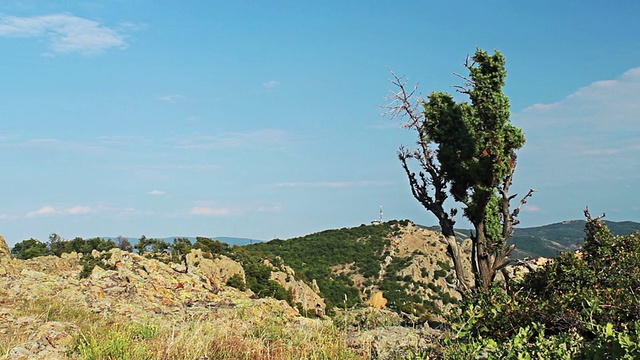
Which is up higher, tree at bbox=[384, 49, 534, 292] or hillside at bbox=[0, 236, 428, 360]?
tree at bbox=[384, 49, 534, 292]

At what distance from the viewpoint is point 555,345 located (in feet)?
19.2

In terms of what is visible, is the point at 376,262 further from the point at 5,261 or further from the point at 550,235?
the point at 550,235

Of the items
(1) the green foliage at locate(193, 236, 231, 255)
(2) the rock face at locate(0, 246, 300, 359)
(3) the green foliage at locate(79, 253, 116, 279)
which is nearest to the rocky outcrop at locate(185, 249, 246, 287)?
(2) the rock face at locate(0, 246, 300, 359)

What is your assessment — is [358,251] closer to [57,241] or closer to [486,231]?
[57,241]

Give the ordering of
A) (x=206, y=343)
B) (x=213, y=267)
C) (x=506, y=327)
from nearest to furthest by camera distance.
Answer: (x=206, y=343), (x=506, y=327), (x=213, y=267)

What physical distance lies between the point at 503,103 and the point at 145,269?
13006mm

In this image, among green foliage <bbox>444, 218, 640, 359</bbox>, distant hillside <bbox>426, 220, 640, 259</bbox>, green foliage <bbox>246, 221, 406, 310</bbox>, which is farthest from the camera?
distant hillside <bbox>426, 220, 640, 259</bbox>

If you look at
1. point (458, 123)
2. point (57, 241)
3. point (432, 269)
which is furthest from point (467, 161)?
point (432, 269)

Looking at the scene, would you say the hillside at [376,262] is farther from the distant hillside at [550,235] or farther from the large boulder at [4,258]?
the distant hillside at [550,235]

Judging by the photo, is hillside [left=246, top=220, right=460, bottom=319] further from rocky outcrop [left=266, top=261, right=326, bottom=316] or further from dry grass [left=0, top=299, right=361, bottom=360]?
dry grass [left=0, top=299, right=361, bottom=360]

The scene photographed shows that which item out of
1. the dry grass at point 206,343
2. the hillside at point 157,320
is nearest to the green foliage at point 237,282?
the hillside at point 157,320

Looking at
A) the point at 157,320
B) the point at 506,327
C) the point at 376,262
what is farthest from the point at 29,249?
the point at 376,262

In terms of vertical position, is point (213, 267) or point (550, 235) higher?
point (550, 235)

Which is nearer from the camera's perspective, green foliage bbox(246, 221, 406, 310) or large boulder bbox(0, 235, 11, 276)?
large boulder bbox(0, 235, 11, 276)
